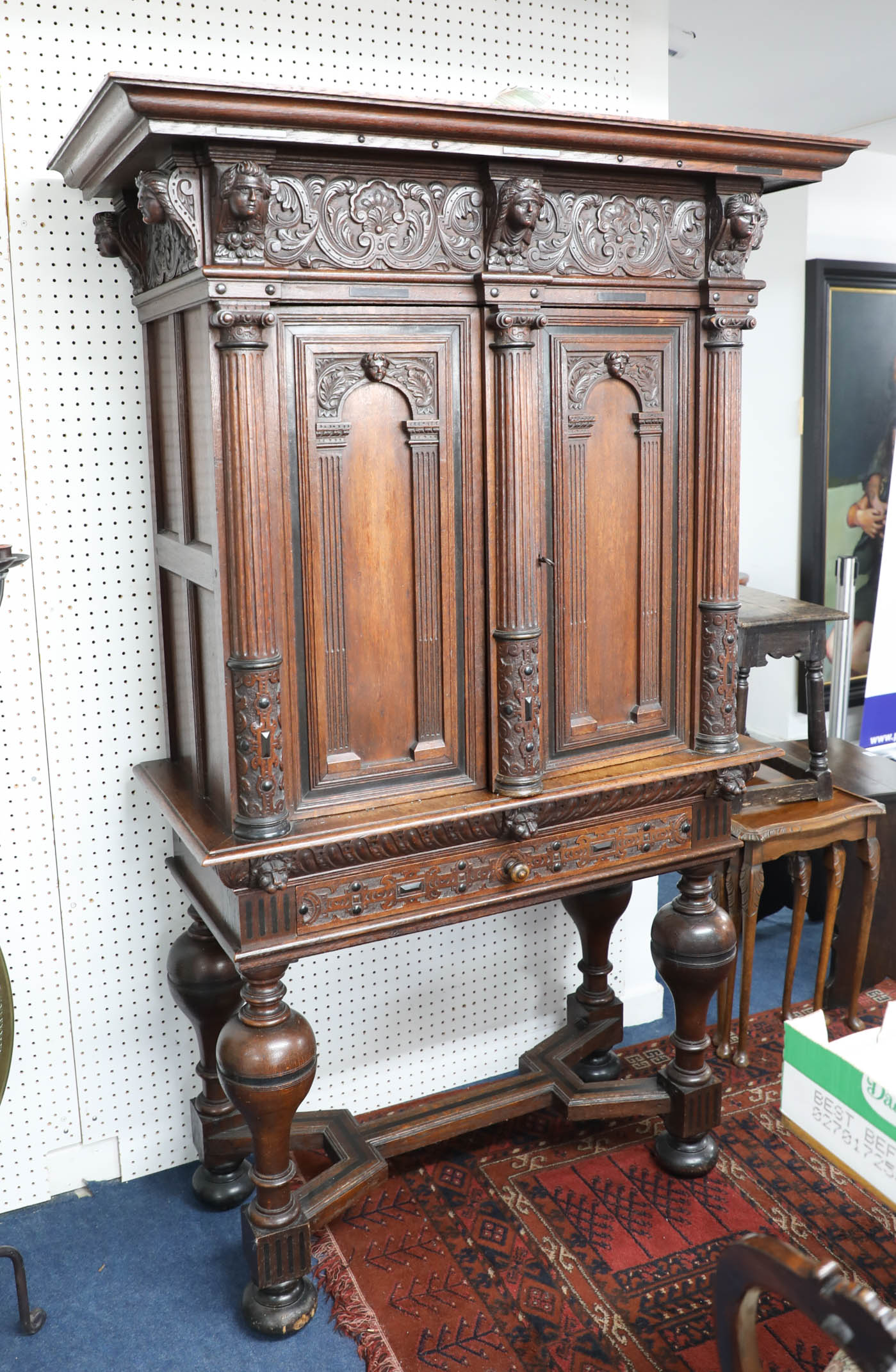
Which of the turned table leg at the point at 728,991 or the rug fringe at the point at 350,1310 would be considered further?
the turned table leg at the point at 728,991

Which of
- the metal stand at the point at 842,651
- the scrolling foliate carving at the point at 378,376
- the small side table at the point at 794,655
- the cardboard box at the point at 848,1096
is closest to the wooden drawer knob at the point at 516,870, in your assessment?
→ the cardboard box at the point at 848,1096

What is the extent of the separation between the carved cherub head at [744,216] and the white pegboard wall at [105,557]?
0.51m

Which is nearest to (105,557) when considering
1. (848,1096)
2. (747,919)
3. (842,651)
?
(848,1096)

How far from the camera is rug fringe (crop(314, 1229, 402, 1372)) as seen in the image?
8.67ft

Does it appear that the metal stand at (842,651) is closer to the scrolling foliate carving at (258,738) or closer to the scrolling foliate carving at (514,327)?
the scrolling foliate carving at (514,327)

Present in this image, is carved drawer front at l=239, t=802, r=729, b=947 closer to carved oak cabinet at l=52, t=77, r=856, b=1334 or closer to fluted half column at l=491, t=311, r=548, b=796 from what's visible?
carved oak cabinet at l=52, t=77, r=856, b=1334

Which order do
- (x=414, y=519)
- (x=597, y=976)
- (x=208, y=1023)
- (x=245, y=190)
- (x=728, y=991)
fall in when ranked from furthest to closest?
(x=728, y=991) < (x=597, y=976) < (x=208, y=1023) < (x=414, y=519) < (x=245, y=190)

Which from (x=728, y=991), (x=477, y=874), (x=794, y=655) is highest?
(x=794, y=655)

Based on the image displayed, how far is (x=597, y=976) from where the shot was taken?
12.1ft

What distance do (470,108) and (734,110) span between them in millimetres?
3618

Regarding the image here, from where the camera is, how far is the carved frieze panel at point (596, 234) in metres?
2.46

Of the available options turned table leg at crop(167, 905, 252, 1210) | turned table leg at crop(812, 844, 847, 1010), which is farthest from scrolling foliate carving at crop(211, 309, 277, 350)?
turned table leg at crop(812, 844, 847, 1010)

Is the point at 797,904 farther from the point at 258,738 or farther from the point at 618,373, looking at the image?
the point at 258,738

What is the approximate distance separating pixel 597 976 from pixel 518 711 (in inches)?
54.7
